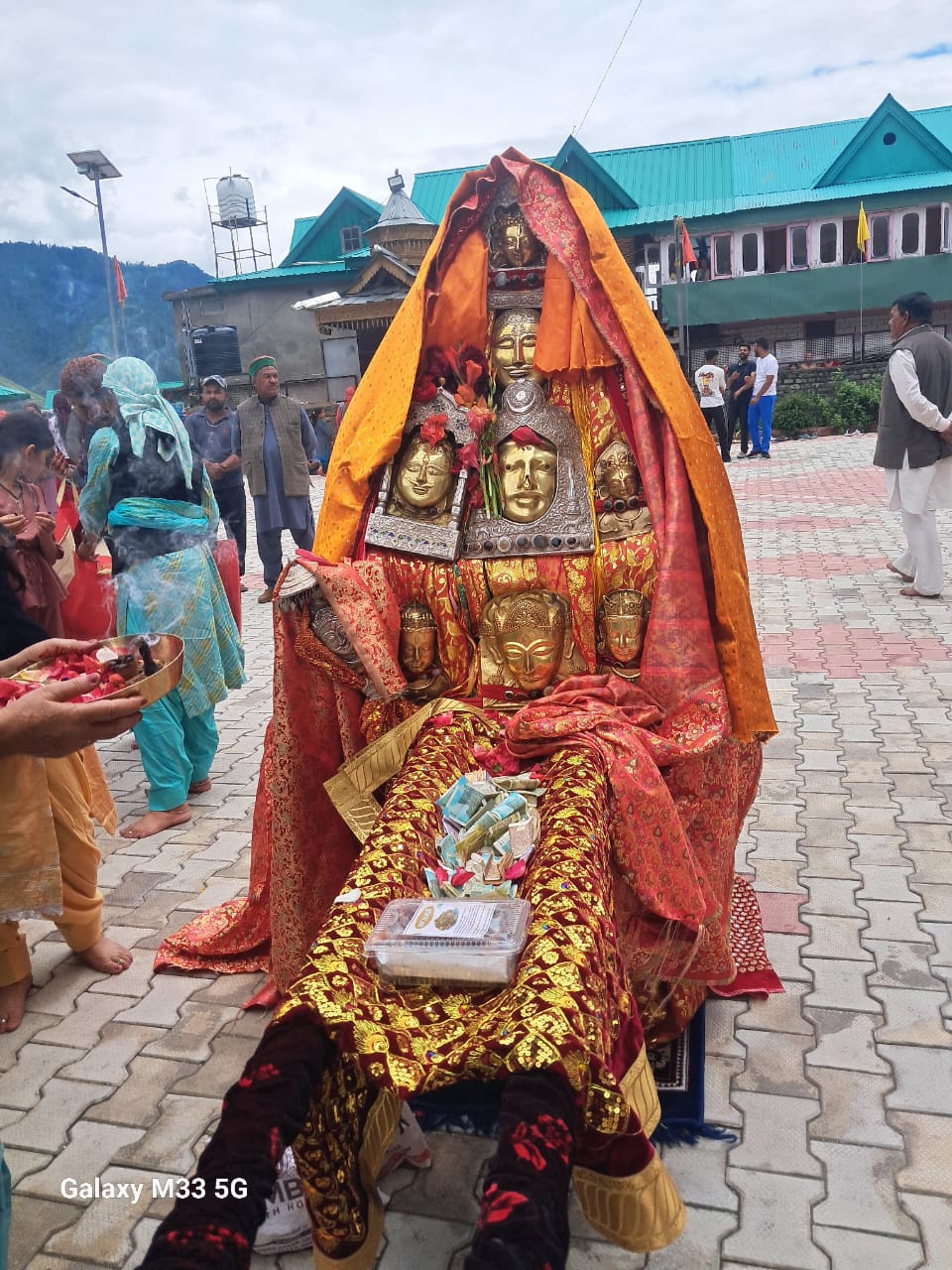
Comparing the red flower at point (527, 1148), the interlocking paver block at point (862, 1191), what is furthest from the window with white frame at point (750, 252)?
the red flower at point (527, 1148)

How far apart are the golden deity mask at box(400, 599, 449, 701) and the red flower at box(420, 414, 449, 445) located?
0.54 m

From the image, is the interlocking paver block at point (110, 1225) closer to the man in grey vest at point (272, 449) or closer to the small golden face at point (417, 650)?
the small golden face at point (417, 650)

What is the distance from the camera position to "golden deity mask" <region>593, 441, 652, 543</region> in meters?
3.14

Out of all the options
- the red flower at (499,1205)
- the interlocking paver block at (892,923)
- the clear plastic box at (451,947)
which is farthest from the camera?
the interlocking paver block at (892,923)

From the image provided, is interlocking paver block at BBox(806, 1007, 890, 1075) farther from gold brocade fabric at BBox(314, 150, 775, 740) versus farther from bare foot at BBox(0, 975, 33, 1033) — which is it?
bare foot at BBox(0, 975, 33, 1033)

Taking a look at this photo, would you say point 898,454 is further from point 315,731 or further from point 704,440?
point 315,731

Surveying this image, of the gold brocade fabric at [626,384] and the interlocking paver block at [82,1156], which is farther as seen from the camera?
the gold brocade fabric at [626,384]

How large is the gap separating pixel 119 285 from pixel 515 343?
3327mm

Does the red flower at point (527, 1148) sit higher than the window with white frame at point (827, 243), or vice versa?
the window with white frame at point (827, 243)

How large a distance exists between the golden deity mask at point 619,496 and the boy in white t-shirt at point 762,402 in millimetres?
14809

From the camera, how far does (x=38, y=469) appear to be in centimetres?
388

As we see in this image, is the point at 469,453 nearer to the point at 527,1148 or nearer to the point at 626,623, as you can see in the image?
the point at 626,623

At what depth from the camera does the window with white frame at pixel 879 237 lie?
2608 cm

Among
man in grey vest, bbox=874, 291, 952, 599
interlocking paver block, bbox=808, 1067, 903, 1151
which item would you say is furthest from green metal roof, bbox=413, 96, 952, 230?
interlocking paver block, bbox=808, 1067, 903, 1151
